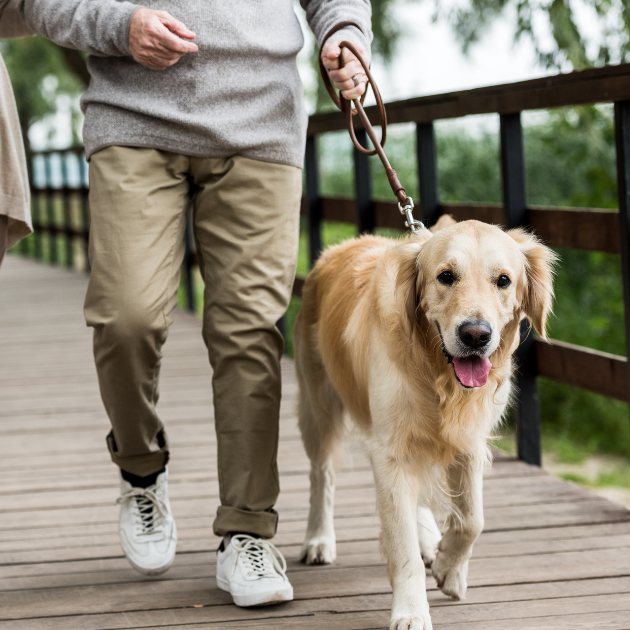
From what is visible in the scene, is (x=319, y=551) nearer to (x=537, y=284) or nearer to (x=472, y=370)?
(x=472, y=370)

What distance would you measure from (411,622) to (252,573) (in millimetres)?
409

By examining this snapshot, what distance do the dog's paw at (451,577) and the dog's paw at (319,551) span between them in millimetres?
352

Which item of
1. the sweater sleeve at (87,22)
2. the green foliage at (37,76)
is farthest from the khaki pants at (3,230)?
the green foliage at (37,76)

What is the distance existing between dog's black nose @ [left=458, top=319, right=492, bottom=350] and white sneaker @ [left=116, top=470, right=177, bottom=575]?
0.94m

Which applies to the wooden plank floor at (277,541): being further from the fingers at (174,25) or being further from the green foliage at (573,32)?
the green foliage at (573,32)

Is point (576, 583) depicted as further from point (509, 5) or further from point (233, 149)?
point (509, 5)

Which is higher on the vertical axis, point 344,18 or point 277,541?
point 344,18

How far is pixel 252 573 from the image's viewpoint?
6.59 ft

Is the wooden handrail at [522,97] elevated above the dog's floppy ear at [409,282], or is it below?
above

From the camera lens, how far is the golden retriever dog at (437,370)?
1.78 meters

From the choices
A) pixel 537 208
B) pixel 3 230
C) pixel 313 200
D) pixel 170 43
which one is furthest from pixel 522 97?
pixel 313 200

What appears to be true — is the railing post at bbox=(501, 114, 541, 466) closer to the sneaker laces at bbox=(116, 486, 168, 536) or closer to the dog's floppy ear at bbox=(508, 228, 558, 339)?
the dog's floppy ear at bbox=(508, 228, 558, 339)

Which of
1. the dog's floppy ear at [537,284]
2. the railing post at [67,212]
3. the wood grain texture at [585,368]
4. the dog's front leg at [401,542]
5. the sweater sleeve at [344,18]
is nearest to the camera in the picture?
the dog's front leg at [401,542]

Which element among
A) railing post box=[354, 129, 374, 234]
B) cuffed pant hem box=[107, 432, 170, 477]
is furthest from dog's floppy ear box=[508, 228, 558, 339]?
railing post box=[354, 129, 374, 234]
